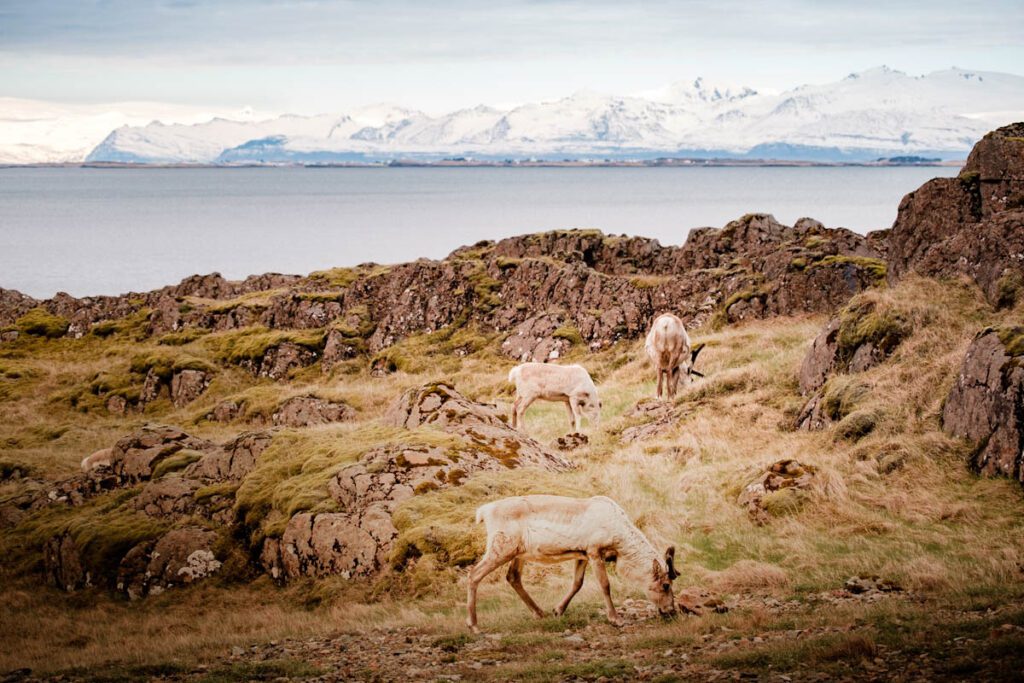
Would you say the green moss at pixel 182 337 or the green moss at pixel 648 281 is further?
the green moss at pixel 182 337

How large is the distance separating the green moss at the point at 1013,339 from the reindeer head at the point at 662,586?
38.2ft

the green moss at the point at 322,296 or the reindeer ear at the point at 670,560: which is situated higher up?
the reindeer ear at the point at 670,560

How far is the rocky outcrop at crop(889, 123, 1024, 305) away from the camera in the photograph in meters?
36.1

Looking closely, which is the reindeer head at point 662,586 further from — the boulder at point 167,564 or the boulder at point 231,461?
the boulder at point 231,461

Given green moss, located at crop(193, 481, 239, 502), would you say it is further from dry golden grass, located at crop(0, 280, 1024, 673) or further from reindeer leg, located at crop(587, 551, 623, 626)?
reindeer leg, located at crop(587, 551, 623, 626)

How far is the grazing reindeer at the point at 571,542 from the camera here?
16375mm

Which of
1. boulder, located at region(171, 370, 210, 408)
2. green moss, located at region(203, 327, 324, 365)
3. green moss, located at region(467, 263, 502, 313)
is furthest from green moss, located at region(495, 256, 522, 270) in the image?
boulder, located at region(171, 370, 210, 408)

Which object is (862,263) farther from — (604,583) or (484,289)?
(604,583)

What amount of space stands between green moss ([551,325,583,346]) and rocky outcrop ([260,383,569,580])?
975 inches

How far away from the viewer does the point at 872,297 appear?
33.6 m

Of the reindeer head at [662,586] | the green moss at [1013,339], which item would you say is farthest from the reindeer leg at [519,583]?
the green moss at [1013,339]

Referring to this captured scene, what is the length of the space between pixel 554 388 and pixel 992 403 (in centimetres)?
1525

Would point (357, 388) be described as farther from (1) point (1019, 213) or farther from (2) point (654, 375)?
(1) point (1019, 213)

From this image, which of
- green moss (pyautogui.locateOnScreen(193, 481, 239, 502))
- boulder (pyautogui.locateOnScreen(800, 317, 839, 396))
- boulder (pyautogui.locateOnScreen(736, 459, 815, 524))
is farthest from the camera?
boulder (pyautogui.locateOnScreen(800, 317, 839, 396))
